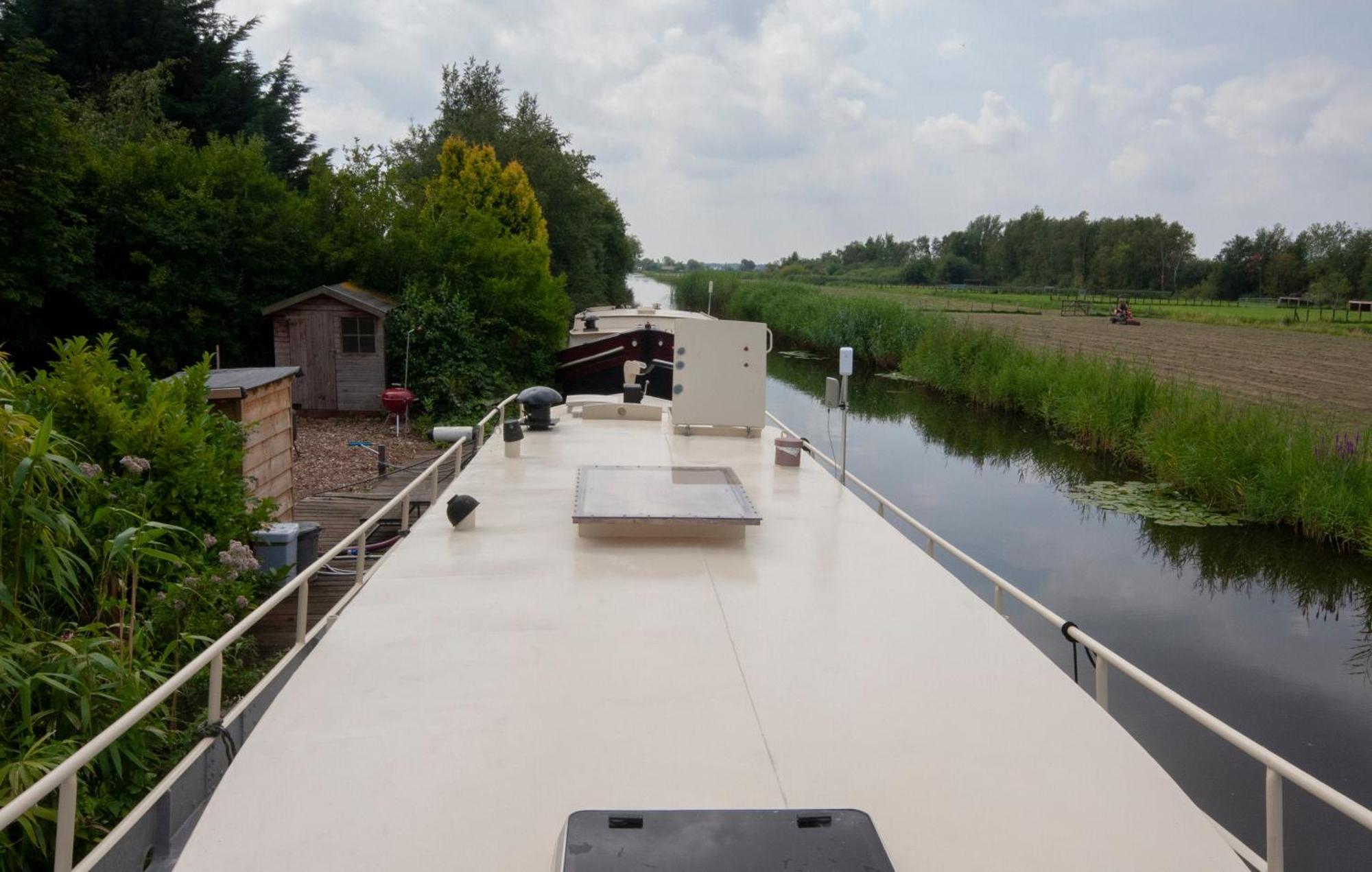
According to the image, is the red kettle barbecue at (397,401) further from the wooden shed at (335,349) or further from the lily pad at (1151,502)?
the lily pad at (1151,502)

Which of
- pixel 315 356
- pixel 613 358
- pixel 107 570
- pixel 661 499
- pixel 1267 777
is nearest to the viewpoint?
pixel 1267 777

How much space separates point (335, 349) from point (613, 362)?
5.36 m

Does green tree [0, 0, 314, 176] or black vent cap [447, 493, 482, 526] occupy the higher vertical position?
green tree [0, 0, 314, 176]

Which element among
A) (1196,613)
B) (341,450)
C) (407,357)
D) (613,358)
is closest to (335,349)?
(407,357)

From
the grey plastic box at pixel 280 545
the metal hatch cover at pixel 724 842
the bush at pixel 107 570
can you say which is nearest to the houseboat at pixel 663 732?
the metal hatch cover at pixel 724 842

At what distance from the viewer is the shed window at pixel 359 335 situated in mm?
15352

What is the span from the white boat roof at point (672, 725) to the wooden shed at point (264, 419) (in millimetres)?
3522

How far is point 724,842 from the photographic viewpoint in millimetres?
1970

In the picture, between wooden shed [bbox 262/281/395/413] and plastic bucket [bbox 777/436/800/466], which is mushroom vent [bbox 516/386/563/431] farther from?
wooden shed [bbox 262/281/395/413]

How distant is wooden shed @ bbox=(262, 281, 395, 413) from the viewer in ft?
49.5

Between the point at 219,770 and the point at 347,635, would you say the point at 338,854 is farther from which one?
the point at 219,770

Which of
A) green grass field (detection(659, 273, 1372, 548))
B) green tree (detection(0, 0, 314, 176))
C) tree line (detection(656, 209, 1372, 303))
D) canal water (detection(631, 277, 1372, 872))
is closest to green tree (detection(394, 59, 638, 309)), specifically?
green tree (detection(0, 0, 314, 176))

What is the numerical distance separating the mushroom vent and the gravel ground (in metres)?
3.24

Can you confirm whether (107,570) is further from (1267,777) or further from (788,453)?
(1267,777)
